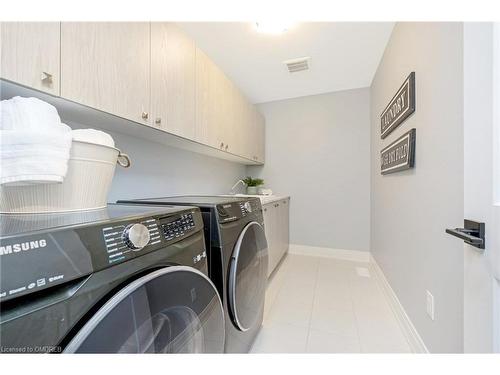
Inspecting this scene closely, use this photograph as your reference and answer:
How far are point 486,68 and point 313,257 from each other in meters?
2.65

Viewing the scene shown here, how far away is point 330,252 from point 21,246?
3.07 metres

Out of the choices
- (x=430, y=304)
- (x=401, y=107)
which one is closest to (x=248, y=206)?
(x=430, y=304)

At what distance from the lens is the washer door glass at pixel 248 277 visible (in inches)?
36.5

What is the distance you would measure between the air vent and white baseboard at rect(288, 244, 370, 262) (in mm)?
2314

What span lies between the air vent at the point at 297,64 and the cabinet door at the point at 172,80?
3.67ft

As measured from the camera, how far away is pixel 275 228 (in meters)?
2.29

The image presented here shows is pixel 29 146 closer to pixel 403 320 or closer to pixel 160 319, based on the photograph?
pixel 160 319

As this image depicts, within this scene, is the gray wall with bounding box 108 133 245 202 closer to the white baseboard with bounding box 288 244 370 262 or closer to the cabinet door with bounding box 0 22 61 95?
the cabinet door with bounding box 0 22 61 95

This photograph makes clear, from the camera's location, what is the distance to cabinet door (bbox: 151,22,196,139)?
1147mm

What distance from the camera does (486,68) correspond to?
0.61 m

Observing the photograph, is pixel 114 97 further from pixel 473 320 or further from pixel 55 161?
pixel 473 320

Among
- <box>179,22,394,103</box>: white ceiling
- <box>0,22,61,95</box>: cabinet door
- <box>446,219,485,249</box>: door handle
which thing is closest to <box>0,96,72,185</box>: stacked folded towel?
<box>0,22,61,95</box>: cabinet door
